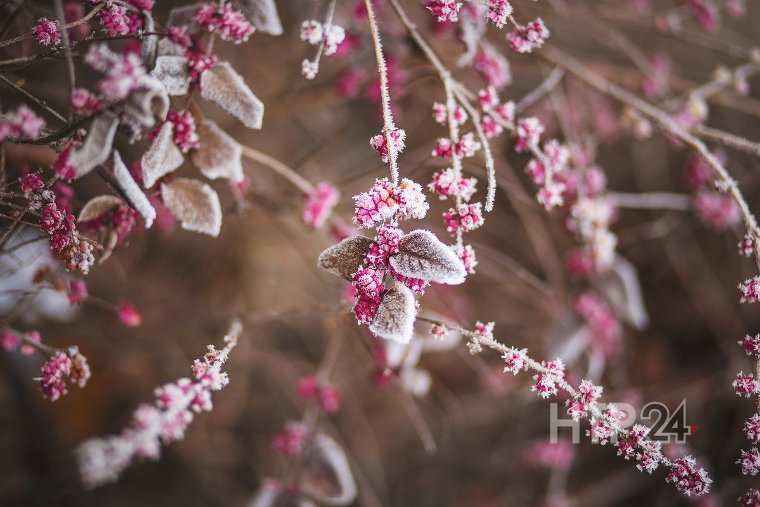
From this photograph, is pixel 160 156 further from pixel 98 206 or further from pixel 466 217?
pixel 466 217

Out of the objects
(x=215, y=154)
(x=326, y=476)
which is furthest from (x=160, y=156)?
(x=326, y=476)

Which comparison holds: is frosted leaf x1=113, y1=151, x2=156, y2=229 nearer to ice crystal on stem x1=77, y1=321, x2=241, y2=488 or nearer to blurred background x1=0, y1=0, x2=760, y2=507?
ice crystal on stem x1=77, y1=321, x2=241, y2=488

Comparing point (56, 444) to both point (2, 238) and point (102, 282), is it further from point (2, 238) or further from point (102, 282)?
point (2, 238)

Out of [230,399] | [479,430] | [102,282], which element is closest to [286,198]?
[102,282]

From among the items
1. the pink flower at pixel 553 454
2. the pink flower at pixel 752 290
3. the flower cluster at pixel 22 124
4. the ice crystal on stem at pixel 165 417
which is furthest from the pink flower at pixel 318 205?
the pink flower at pixel 553 454

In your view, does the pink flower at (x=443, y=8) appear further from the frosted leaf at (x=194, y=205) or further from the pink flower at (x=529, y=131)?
the frosted leaf at (x=194, y=205)

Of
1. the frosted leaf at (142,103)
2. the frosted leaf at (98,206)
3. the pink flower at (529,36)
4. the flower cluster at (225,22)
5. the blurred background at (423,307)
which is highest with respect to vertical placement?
the pink flower at (529,36)
